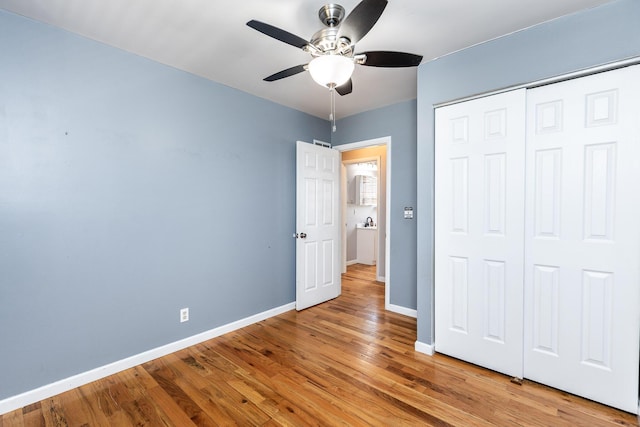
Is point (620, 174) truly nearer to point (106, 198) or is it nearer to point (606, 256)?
point (606, 256)

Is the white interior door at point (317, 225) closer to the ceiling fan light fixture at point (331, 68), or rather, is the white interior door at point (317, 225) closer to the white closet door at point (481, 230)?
the white closet door at point (481, 230)

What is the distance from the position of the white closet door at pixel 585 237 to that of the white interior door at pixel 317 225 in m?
2.29

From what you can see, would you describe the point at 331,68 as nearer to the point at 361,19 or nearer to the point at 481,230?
the point at 361,19

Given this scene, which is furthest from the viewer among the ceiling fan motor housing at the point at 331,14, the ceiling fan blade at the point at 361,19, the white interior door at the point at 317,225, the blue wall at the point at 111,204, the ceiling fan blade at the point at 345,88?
the white interior door at the point at 317,225

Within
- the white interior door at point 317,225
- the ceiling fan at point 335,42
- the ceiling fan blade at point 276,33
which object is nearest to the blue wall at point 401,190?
the white interior door at point 317,225

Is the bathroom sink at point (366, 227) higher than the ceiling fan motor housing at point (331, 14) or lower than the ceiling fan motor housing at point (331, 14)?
lower

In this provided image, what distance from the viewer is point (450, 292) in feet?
8.06

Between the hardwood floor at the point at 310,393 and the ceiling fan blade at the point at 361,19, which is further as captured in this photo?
the hardwood floor at the point at 310,393

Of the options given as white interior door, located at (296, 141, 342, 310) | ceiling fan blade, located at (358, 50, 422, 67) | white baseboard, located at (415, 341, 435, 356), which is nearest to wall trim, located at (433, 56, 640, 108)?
ceiling fan blade, located at (358, 50, 422, 67)

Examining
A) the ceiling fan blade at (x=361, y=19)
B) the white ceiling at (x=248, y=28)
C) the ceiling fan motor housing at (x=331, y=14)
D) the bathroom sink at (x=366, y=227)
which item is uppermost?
the white ceiling at (x=248, y=28)

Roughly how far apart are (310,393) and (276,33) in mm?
2335

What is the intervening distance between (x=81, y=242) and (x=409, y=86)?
333 centimetres

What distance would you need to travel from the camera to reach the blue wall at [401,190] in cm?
345

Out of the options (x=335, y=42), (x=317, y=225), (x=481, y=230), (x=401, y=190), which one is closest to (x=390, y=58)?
(x=335, y=42)
